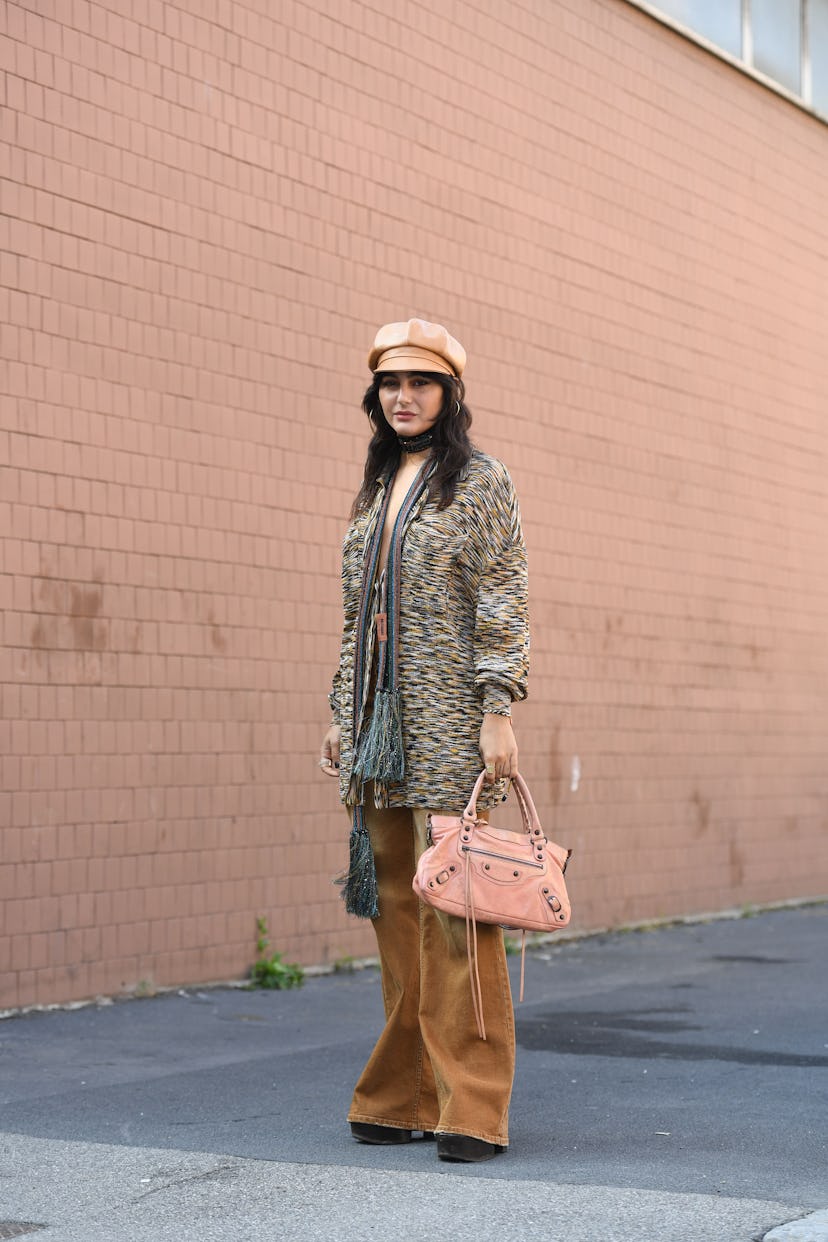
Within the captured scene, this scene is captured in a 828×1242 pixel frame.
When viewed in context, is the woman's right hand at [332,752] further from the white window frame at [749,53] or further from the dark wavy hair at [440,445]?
the white window frame at [749,53]

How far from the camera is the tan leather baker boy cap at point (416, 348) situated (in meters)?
5.16

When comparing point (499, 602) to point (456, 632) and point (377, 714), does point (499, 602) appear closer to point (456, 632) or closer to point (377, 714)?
point (456, 632)

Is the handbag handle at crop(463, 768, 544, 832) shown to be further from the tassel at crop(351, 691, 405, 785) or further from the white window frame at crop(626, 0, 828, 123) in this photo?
the white window frame at crop(626, 0, 828, 123)

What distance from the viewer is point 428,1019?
4.90 m

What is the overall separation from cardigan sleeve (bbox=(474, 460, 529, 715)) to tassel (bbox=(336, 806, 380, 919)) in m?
0.53

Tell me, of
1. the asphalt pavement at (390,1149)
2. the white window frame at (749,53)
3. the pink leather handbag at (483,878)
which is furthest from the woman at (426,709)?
the white window frame at (749,53)

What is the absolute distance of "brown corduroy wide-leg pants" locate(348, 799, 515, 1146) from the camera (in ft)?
15.8

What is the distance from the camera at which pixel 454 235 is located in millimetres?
10727

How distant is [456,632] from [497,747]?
38 centimetres

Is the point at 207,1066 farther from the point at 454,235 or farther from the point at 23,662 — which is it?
the point at 454,235

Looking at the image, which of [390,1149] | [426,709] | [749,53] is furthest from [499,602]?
[749,53]

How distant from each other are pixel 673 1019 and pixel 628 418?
211 inches

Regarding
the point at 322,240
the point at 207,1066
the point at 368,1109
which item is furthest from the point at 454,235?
the point at 368,1109

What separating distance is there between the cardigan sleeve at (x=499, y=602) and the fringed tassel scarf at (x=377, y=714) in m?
0.21
